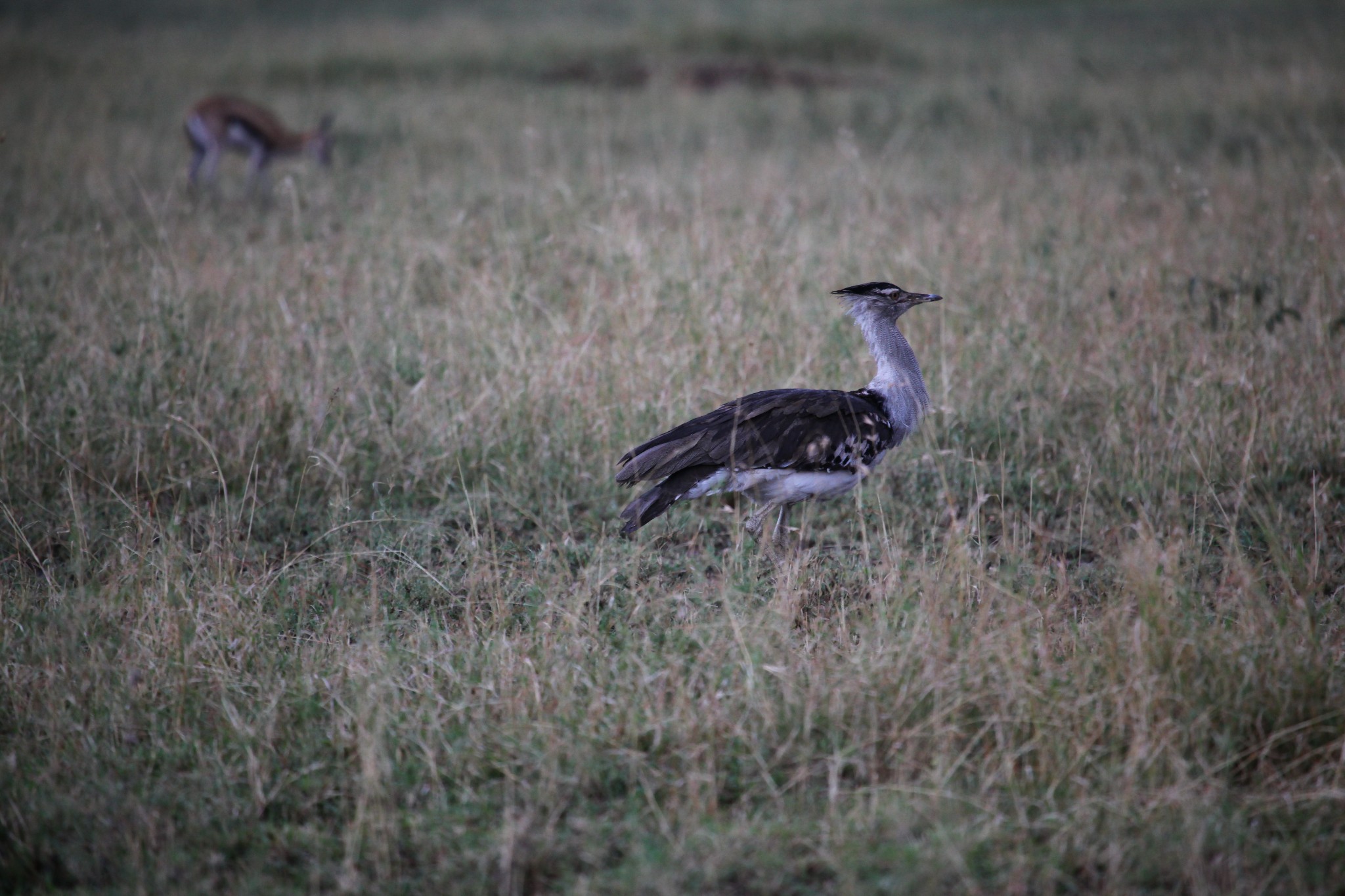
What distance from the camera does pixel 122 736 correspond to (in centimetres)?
305

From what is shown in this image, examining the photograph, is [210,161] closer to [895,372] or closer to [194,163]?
[194,163]

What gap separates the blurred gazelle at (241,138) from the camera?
33.5ft

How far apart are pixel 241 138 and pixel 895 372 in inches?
311

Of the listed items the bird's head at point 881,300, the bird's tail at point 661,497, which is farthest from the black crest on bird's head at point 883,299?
the bird's tail at point 661,497

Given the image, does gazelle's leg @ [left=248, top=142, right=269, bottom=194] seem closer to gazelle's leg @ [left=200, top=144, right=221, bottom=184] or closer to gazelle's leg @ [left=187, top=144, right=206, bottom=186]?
gazelle's leg @ [left=200, top=144, right=221, bottom=184]

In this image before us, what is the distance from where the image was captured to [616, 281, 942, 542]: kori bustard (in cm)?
414

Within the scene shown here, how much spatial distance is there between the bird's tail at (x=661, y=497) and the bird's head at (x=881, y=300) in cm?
105

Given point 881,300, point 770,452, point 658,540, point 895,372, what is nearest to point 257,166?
point 658,540

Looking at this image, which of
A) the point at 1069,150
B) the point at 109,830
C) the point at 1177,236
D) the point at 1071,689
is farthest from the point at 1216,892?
the point at 1069,150

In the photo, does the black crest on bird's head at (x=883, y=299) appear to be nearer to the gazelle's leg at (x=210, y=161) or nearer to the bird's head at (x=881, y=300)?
the bird's head at (x=881, y=300)

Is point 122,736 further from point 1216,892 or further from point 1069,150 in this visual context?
point 1069,150

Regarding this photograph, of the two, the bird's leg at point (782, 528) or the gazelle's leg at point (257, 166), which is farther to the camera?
the gazelle's leg at point (257, 166)

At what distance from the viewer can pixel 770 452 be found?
4.16 metres

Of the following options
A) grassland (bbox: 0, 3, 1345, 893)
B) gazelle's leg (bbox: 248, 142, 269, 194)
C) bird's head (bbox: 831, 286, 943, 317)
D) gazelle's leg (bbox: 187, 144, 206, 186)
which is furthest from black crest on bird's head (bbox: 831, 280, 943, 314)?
gazelle's leg (bbox: 248, 142, 269, 194)
